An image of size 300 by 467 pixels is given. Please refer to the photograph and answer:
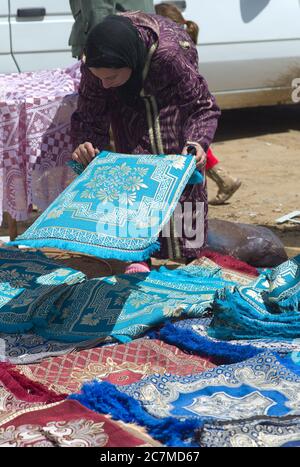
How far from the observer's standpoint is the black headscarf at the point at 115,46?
4.82 metres

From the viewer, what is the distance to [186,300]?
15.8 feet

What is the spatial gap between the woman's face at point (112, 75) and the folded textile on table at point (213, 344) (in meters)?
1.34

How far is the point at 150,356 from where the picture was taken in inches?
169

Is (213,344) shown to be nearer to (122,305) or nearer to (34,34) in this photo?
(122,305)

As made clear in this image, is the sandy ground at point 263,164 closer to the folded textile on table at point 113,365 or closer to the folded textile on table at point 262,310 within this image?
the folded textile on table at point 262,310

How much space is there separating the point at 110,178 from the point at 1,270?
3.22 feet

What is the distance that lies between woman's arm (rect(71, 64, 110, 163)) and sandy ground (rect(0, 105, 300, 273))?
1.62m

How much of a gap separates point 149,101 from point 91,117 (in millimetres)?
352

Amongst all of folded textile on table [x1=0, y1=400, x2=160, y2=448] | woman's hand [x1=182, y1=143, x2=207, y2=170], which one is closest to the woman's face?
woman's hand [x1=182, y1=143, x2=207, y2=170]

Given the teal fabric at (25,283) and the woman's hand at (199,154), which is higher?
the woman's hand at (199,154)

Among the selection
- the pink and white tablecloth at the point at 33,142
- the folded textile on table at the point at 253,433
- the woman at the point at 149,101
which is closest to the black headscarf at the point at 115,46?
the woman at the point at 149,101

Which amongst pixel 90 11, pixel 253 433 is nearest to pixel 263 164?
pixel 90 11
